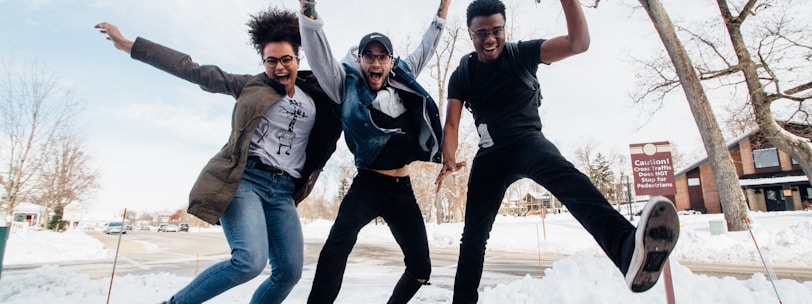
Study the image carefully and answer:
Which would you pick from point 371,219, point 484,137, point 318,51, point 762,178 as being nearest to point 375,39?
point 318,51

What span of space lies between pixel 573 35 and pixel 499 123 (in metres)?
0.67

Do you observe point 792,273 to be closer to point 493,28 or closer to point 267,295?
point 493,28

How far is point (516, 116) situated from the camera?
2.52 m

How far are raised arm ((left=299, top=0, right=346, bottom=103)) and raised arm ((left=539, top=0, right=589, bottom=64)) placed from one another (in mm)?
1374

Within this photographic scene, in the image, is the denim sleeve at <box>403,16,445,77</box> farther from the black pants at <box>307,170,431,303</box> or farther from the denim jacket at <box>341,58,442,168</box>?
the black pants at <box>307,170,431,303</box>

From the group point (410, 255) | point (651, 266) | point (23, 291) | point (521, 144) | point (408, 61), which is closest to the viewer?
point (651, 266)

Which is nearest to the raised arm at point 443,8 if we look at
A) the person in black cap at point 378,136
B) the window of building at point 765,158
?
the person in black cap at point 378,136

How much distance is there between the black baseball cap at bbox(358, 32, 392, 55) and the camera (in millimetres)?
2543

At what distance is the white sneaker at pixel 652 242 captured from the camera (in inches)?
63.7

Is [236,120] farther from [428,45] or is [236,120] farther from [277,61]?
[428,45]

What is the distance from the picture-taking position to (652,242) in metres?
1.62

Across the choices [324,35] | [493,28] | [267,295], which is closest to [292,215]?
[267,295]

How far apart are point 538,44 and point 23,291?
21.6 feet

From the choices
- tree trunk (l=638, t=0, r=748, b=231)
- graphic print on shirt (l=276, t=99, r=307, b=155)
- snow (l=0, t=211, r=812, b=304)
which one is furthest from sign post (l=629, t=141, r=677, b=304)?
Answer: graphic print on shirt (l=276, t=99, r=307, b=155)
